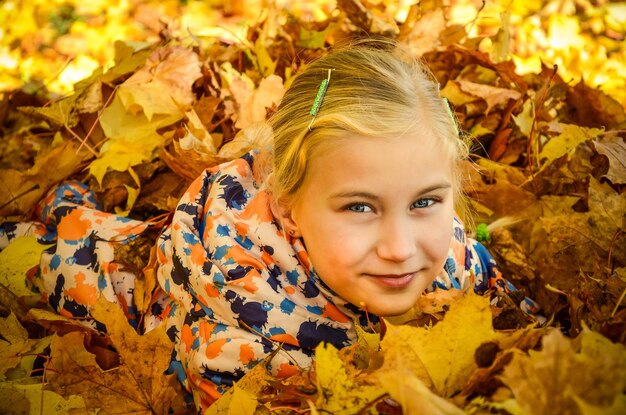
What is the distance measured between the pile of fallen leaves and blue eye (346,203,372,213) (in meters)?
0.28

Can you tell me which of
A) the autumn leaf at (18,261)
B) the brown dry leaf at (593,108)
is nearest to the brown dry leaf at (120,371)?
the autumn leaf at (18,261)

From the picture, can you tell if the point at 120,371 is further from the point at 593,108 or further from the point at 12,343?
the point at 593,108

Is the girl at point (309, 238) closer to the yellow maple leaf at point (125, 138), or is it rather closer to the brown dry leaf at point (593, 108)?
the yellow maple leaf at point (125, 138)

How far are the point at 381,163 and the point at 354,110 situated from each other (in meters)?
0.16

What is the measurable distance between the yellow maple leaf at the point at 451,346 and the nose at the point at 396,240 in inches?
10.7

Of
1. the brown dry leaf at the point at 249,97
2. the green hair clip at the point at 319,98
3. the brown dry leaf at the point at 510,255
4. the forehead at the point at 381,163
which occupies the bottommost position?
the brown dry leaf at the point at 510,255

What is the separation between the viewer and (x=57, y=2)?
404cm

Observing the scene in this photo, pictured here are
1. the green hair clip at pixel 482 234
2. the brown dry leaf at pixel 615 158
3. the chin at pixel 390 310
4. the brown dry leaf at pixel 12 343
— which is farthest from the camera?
the green hair clip at pixel 482 234

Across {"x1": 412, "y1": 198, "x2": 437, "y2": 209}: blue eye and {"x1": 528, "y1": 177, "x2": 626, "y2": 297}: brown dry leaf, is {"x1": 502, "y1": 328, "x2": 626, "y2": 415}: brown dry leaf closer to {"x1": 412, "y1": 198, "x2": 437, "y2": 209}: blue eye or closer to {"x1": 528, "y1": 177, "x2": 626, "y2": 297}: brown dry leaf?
{"x1": 412, "y1": 198, "x2": 437, "y2": 209}: blue eye

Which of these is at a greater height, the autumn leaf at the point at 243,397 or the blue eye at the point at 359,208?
the blue eye at the point at 359,208

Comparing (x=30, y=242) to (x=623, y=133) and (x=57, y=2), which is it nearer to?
(x=623, y=133)

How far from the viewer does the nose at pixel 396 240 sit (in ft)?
4.55

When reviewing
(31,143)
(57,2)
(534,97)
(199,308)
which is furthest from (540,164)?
(57,2)

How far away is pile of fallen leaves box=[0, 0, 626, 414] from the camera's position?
110cm
